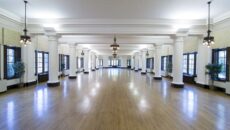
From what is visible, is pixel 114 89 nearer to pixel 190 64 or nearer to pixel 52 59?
pixel 52 59

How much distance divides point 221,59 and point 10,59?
12265mm

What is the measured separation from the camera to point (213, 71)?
29.0 ft

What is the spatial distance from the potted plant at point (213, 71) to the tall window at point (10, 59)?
37.3 feet

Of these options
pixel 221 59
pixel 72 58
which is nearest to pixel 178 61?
pixel 221 59

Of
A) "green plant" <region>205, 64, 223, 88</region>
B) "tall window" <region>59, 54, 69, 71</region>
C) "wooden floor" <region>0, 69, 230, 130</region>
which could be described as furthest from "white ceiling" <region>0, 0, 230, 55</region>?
"tall window" <region>59, 54, 69, 71</region>

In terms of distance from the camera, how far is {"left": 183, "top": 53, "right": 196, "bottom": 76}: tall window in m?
12.2

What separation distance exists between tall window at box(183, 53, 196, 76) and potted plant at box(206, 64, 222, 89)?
270cm

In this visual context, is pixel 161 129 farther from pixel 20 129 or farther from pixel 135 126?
pixel 20 129

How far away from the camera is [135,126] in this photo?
381 cm

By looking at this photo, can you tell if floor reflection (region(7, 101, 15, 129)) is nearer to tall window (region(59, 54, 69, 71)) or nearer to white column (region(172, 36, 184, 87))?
white column (region(172, 36, 184, 87))

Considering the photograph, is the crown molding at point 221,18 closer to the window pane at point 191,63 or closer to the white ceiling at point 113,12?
the white ceiling at point 113,12

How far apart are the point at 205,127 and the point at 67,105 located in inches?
172

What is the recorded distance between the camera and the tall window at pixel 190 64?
12.2m

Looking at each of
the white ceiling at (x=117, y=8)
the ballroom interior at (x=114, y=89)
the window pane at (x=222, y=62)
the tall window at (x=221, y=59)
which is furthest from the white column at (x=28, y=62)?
the window pane at (x=222, y=62)
